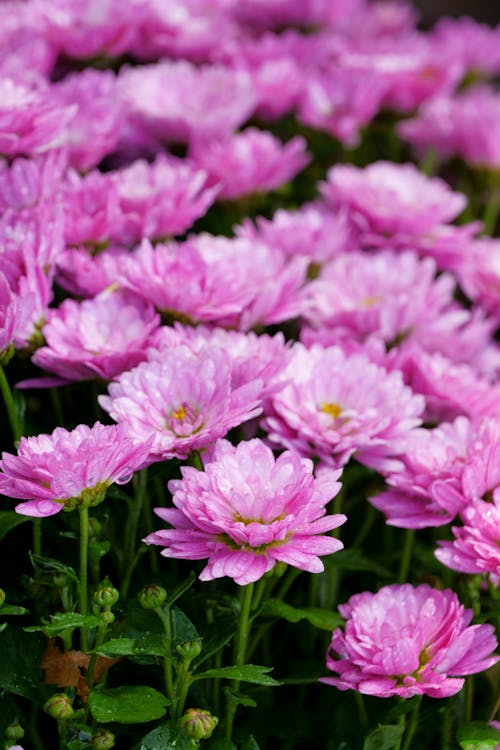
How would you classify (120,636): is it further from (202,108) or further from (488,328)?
(202,108)

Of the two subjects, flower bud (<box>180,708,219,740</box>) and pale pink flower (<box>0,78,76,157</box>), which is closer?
flower bud (<box>180,708,219,740</box>)

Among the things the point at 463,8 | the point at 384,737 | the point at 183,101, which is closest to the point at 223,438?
the point at 384,737

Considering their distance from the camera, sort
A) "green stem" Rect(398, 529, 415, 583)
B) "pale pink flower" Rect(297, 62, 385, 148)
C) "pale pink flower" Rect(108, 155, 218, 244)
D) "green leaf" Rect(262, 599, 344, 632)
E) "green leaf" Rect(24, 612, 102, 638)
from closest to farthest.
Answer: "green leaf" Rect(24, 612, 102, 638)
"green leaf" Rect(262, 599, 344, 632)
"green stem" Rect(398, 529, 415, 583)
"pale pink flower" Rect(108, 155, 218, 244)
"pale pink flower" Rect(297, 62, 385, 148)

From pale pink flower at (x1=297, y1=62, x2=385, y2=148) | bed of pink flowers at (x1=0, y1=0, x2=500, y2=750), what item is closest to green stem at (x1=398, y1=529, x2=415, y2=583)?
bed of pink flowers at (x1=0, y1=0, x2=500, y2=750)

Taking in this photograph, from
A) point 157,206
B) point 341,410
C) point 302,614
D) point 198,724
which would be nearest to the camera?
point 198,724

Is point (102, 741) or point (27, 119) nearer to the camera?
point (102, 741)

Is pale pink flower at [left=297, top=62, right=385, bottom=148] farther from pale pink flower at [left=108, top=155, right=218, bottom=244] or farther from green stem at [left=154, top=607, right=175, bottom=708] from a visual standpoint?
green stem at [left=154, top=607, right=175, bottom=708]

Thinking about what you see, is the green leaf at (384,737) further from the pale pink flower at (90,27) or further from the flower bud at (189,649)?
the pale pink flower at (90,27)

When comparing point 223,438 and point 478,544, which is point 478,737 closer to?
point 478,544
